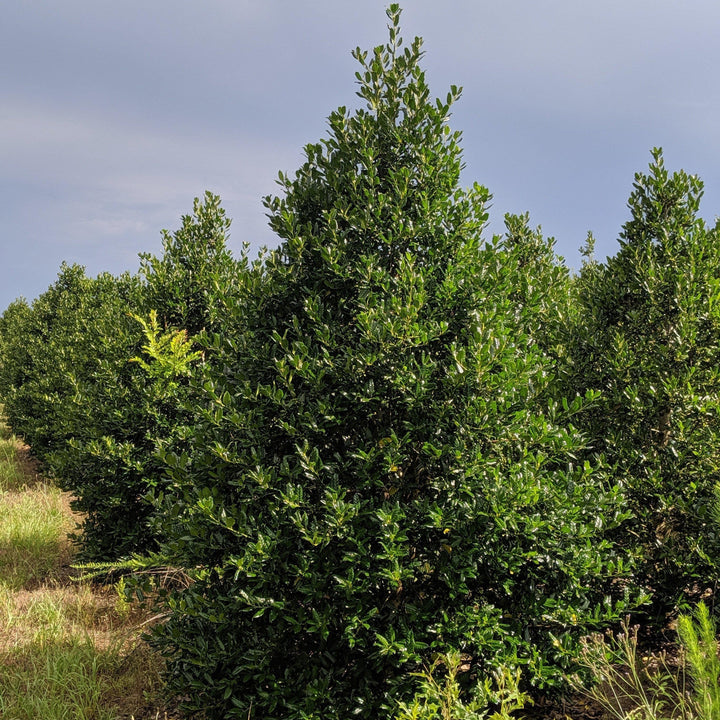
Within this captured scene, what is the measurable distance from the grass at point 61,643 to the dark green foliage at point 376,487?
1747 mm

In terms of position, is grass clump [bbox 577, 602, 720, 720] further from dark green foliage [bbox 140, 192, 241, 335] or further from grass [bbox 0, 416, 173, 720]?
dark green foliage [bbox 140, 192, 241, 335]

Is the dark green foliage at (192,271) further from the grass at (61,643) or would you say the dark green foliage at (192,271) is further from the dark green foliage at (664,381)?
the dark green foliage at (664,381)

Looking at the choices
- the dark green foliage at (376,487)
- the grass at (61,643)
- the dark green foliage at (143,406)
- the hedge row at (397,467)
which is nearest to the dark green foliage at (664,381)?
the hedge row at (397,467)

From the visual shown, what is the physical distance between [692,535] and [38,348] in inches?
733

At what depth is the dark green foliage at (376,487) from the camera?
3.85m

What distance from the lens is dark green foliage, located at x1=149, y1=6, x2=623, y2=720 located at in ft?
12.6

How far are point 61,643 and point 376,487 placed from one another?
16.0ft

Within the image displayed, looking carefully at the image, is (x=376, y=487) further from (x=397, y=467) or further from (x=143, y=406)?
(x=143, y=406)

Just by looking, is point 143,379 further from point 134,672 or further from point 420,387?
point 420,387

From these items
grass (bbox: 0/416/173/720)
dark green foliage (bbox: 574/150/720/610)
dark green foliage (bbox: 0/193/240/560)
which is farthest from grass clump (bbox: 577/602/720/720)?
dark green foliage (bbox: 0/193/240/560)

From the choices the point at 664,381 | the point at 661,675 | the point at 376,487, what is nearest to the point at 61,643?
the point at 376,487

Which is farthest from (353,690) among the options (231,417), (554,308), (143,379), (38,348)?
(38,348)

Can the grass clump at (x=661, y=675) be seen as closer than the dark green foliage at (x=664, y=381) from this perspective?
Yes

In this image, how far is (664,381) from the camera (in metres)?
5.28
